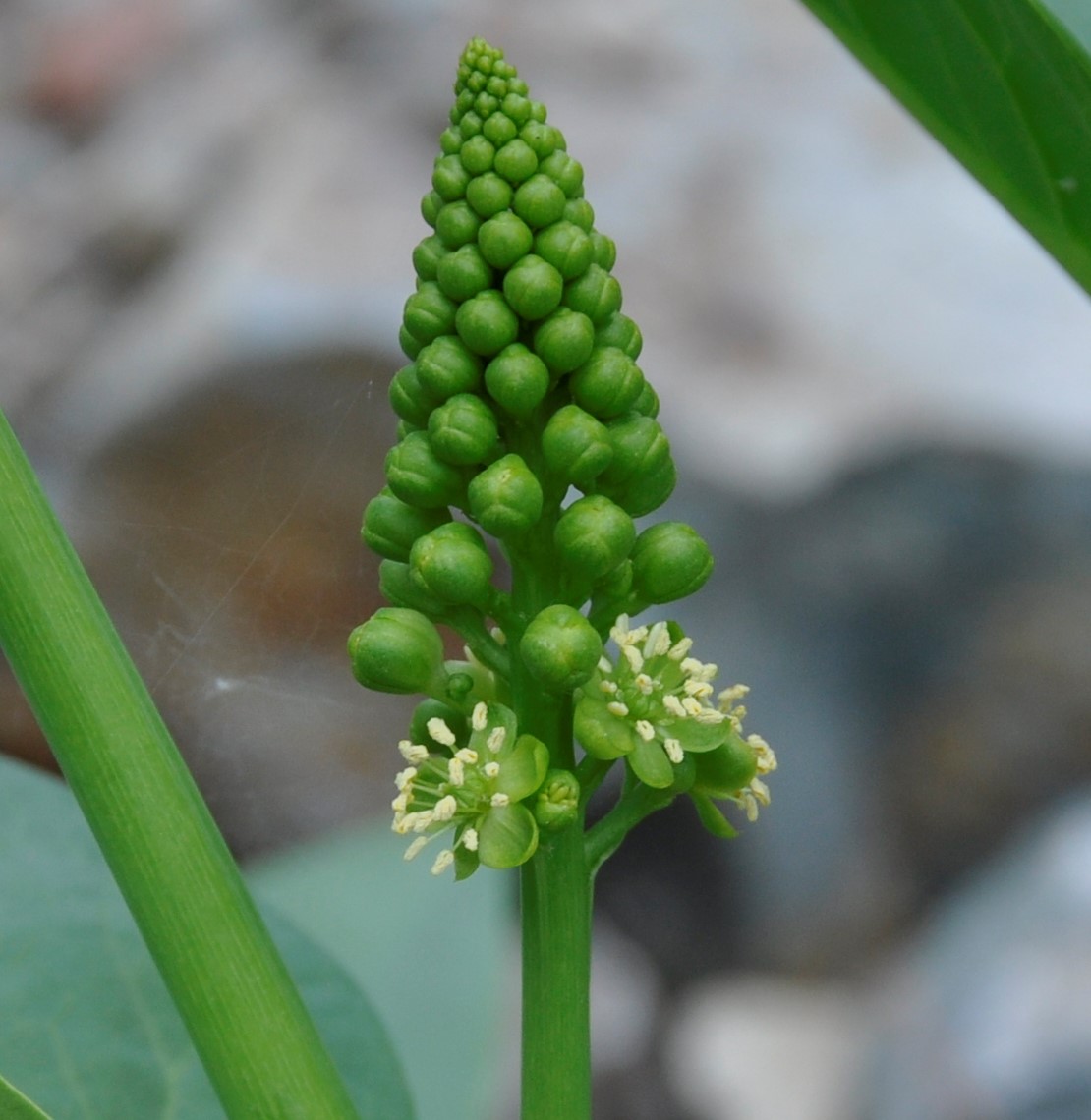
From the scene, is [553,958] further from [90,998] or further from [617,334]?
[90,998]

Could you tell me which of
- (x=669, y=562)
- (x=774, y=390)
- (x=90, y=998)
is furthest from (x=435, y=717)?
(x=774, y=390)

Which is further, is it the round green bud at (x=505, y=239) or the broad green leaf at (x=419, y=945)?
the broad green leaf at (x=419, y=945)

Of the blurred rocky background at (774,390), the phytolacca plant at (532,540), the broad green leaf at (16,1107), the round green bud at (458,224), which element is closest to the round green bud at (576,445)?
the phytolacca plant at (532,540)

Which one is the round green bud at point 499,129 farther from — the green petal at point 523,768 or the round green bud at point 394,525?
the green petal at point 523,768

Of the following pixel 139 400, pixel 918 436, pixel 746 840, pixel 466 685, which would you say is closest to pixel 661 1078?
pixel 746 840

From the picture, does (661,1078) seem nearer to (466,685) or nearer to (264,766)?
(264,766)

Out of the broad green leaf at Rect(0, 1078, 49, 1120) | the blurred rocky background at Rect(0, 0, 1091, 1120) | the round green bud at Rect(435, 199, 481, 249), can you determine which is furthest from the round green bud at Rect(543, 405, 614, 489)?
the blurred rocky background at Rect(0, 0, 1091, 1120)

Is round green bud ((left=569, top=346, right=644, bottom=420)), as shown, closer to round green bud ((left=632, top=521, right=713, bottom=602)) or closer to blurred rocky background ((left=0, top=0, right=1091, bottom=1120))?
round green bud ((left=632, top=521, right=713, bottom=602))
